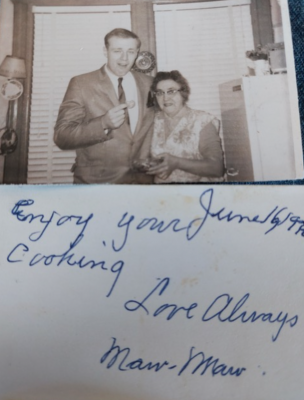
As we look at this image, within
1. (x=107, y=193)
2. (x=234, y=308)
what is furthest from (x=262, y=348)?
(x=107, y=193)

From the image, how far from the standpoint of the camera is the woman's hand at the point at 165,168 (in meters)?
0.27

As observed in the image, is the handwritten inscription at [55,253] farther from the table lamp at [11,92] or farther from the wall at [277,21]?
the wall at [277,21]

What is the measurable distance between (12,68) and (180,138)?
0.15 m

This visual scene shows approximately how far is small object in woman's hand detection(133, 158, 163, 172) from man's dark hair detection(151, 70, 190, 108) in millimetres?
55

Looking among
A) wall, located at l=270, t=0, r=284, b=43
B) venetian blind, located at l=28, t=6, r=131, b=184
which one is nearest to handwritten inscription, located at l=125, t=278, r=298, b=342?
venetian blind, located at l=28, t=6, r=131, b=184

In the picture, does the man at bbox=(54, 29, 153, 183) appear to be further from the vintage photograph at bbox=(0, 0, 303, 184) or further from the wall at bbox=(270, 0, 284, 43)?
the wall at bbox=(270, 0, 284, 43)

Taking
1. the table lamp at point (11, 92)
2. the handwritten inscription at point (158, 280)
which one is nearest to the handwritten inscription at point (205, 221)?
the handwritten inscription at point (158, 280)

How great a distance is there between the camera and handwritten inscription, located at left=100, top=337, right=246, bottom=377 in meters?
0.24

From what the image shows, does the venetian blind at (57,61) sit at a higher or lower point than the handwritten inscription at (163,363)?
higher

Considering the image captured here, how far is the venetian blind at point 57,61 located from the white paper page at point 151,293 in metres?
0.02

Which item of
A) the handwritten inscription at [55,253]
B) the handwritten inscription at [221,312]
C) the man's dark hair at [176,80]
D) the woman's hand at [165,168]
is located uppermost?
the man's dark hair at [176,80]

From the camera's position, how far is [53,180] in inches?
10.6

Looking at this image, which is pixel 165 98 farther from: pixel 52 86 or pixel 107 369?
pixel 107 369

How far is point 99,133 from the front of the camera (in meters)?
0.28
